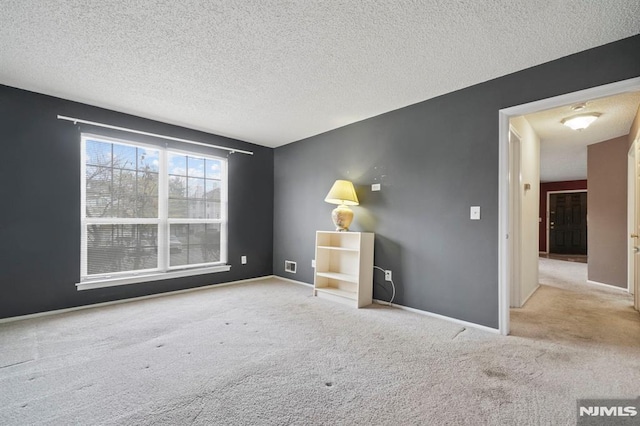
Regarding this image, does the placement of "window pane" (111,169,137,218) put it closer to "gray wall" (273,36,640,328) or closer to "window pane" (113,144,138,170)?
"window pane" (113,144,138,170)

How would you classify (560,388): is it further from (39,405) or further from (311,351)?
(39,405)

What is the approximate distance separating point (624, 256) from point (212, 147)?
645 centimetres

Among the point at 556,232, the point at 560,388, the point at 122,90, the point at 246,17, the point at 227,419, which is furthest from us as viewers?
the point at 556,232

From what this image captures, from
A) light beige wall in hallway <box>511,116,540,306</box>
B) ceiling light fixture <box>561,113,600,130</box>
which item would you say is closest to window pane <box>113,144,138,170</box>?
light beige wall in hallway <box>511,116,540,306</box>

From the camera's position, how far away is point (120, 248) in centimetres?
352

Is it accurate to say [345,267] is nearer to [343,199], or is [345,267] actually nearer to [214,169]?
[343,199]

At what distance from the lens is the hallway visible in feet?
8.04

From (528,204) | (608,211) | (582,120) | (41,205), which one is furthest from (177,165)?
(608,211)

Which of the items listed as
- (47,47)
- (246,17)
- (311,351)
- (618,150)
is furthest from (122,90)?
(618,150)

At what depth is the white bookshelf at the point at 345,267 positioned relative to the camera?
337 centimetres

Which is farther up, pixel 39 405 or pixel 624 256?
pixel 624 256

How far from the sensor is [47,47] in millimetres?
2195

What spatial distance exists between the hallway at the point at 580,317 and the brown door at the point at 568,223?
5571 millimetres

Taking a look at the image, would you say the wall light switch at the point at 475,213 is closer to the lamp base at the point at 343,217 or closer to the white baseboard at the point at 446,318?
the white baseboard at the point at 446,318
